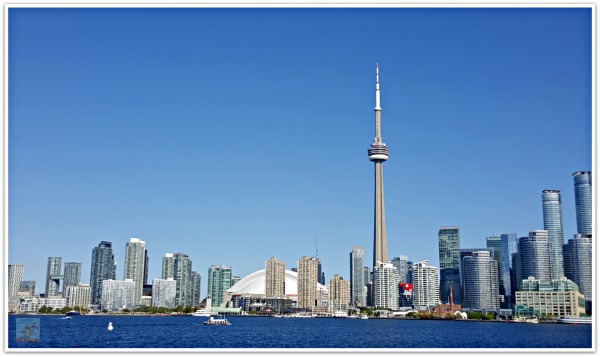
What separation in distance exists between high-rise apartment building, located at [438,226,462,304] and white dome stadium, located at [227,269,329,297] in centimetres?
1823

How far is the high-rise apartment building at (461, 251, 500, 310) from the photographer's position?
8562 centimetres

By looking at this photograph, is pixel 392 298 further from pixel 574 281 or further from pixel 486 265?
pixel 574 281

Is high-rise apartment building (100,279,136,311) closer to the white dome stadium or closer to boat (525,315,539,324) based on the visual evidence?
the white dome stadium

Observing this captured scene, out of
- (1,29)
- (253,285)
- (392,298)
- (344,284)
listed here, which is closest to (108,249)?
(253,285)

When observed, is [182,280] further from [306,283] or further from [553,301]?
[553,301]

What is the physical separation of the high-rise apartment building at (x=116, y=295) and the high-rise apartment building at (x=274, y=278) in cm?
2045

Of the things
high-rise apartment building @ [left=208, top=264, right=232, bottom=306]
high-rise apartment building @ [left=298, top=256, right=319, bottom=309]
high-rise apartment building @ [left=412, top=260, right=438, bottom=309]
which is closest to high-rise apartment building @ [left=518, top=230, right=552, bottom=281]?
high-rise apartment building @ [left=412, top=260, right=438, bottom=309]

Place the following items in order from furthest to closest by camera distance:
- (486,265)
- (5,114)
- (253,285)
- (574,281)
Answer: (253,285) < (486,265) < (574,281) < (5,114)

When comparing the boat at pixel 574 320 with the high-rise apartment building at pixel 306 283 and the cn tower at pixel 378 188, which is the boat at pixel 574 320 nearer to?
the cn tower at pixel 378 188

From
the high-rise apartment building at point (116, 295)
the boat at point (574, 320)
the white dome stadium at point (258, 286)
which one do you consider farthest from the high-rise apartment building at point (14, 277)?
the boat at point (574, 320)

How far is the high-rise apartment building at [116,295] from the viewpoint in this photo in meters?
89.1

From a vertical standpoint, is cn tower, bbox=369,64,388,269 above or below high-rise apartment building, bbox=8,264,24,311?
above

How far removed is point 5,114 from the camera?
12.0 metres
